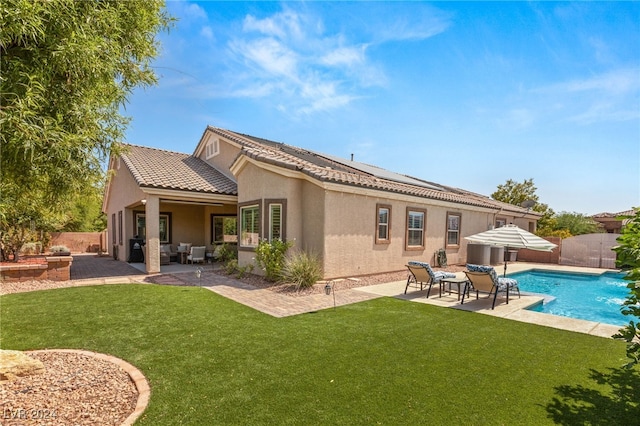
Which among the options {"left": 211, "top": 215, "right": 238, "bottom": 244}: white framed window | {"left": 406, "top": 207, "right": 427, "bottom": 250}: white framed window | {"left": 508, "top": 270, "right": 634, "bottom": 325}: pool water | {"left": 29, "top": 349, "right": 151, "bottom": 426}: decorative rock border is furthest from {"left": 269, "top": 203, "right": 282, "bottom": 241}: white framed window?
{"left": 508, "top": 270, "right": 634, "bottom": 325}: pool water

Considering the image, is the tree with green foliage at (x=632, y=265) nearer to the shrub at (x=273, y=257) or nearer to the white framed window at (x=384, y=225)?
the shrub at (x=273, y=257)

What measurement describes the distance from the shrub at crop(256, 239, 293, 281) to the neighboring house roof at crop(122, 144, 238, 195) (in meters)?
5.43

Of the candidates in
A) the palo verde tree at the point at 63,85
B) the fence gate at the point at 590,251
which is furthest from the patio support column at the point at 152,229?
the fence gate at the point at 590,251

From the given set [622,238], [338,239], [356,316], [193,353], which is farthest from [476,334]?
[338,239]

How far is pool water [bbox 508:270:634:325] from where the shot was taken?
35.6 ft

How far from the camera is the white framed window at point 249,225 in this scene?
47.9ft

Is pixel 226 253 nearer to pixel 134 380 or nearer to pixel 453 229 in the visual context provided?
pixel 134 380

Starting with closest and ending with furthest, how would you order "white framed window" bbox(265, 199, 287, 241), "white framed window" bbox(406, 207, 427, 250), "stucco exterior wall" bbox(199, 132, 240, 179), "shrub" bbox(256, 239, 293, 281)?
"shrub" bbox(256, 239, 293, 281) → "white framed window" bbox(265, 199, 287, 241) → "white framed window" bbox(406, 207, 427, 250) → "stucco exterior wall" bbox(199, 132, 240, 179)

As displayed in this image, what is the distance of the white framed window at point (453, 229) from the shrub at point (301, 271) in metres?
10.8

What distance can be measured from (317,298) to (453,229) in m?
12.9

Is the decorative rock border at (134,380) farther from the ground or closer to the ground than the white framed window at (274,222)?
closer to the ground

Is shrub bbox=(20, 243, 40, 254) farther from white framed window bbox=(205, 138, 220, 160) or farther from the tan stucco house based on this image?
white framed window bbox=(205, 138, 220, 160)

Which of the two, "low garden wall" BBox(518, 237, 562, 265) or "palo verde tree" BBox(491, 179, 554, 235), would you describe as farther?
"palo verde tree" BBox(491, 179, 554, 235)

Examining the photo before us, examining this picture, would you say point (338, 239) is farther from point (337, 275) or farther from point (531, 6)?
point (531, 6)
